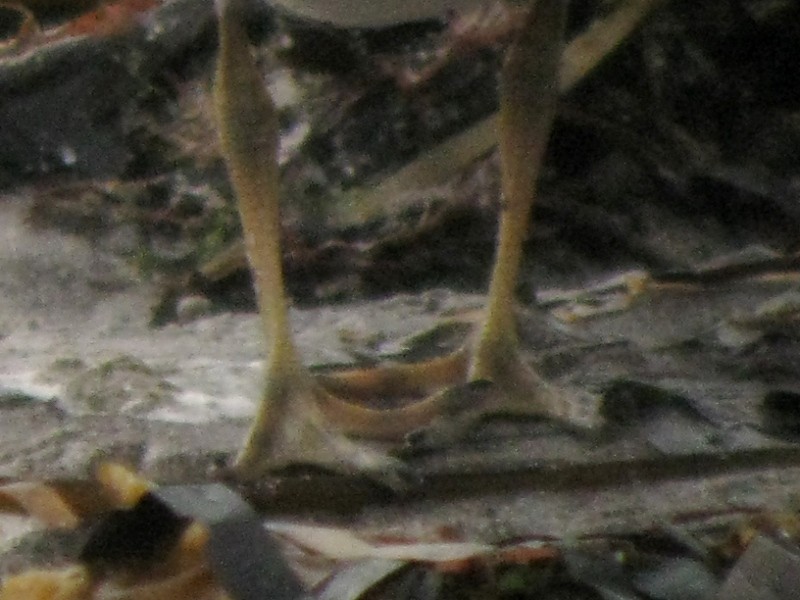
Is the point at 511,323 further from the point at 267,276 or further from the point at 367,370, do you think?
the point at 267,276

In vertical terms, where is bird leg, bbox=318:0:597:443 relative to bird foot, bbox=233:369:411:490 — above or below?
above

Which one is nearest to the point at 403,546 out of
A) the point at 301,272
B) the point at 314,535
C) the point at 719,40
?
the point at 314,535

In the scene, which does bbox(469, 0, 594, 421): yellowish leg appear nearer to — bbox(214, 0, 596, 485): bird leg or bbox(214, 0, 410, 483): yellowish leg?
bbox(214, 0, 596, 485): bird leg

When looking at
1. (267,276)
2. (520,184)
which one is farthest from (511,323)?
(267,276)

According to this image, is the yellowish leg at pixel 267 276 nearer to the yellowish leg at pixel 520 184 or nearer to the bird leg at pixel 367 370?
the bird leg at pixel 367 370

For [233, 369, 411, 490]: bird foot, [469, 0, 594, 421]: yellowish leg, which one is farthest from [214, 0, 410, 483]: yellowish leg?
[469, 0, 594, 421]: yellowish leg

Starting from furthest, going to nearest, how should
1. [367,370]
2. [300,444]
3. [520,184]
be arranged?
[367,370], [520,184], [300,444]

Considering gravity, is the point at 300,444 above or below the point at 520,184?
below

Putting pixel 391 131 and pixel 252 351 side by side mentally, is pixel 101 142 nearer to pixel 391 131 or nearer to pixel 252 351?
pixel 391 131

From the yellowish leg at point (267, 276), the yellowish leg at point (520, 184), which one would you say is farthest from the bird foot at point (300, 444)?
the yellowish leg at point (520, 184)
